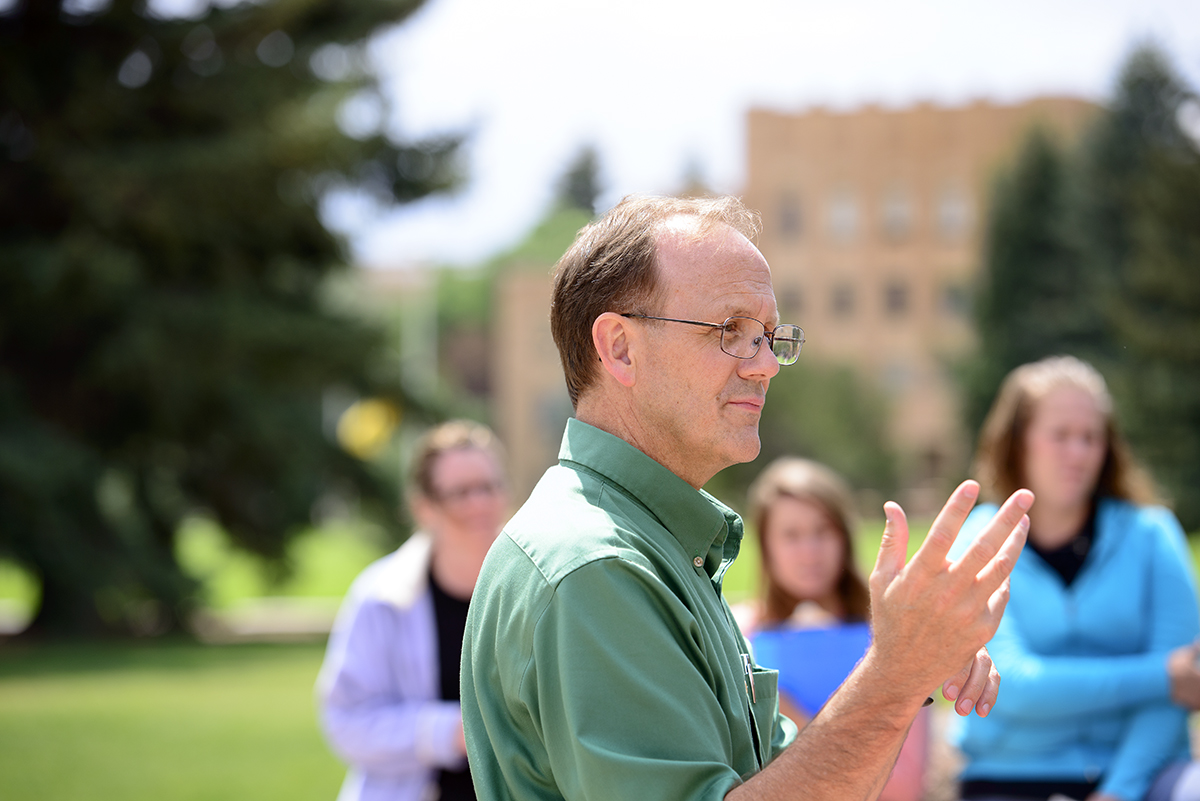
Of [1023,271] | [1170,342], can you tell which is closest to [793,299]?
[1023,271]

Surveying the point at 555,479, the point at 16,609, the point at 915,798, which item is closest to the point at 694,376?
the point at 555,479

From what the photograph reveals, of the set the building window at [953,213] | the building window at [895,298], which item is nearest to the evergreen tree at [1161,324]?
the building window at [953,213]

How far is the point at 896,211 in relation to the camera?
63.6 m

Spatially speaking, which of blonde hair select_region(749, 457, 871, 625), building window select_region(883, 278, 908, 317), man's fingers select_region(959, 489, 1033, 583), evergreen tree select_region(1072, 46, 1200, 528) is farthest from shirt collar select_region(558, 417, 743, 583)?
building window select_region(883, 278, 908, 317)

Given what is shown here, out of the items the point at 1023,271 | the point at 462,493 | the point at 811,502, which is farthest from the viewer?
the point at 1023,271

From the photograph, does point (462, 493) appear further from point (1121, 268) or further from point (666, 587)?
point (1121, 268)

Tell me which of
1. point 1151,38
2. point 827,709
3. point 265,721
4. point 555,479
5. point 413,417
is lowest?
point 265,721

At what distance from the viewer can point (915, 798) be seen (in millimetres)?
4227

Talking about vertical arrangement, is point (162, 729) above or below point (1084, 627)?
→ below

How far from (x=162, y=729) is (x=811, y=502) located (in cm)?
911

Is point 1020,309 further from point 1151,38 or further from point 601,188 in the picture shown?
point 601,188

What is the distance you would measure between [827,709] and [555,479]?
0.65 metres

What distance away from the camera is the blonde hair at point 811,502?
4754 millimetres

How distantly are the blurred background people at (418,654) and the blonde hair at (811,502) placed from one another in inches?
44.5
